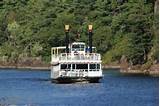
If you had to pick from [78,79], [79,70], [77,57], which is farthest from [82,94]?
[77,57]

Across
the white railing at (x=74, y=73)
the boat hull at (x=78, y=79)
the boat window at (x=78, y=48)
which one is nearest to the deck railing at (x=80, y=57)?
the white railing at (x=74, y=73)

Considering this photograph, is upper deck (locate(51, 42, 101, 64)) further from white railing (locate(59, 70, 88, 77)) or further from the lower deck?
white railing (locate(59, 70, 88, 77))

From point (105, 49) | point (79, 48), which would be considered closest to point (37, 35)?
point (105, 49)

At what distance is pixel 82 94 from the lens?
94.3 meters

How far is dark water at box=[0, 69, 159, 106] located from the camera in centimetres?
8250

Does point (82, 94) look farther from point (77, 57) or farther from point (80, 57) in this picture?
point (77, 57)

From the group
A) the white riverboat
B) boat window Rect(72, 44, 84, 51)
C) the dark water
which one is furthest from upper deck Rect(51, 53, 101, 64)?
the dark water

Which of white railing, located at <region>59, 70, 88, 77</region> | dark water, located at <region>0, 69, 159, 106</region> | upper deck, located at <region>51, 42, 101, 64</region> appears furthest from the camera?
white railing, located at <region>59, 70, 88, 77</region>

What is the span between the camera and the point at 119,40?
18238 centimetres

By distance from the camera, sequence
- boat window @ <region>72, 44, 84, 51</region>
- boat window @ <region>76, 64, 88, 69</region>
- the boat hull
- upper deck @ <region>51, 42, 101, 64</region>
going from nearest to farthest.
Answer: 1. upper deck @ <region>51, 42, 101, 64</region>
2. the boat hull
3. boat window @ <region>76, 64, 88, 69</region>
4. boat window @ <region>72, 44, 84, 51</region>

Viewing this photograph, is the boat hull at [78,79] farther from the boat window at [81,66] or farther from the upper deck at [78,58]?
the upper deck at [78,58]

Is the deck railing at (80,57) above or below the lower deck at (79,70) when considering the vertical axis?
above

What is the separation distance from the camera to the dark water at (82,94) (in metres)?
82.5

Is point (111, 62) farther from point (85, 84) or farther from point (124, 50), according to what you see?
point (85, 84)
